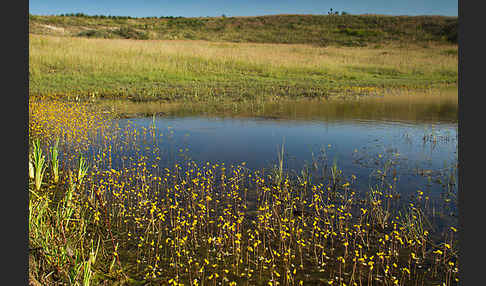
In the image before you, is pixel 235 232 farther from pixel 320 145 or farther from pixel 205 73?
pixel 205 73

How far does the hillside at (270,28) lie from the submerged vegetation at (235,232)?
46807mm

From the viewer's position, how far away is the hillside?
53688 mm

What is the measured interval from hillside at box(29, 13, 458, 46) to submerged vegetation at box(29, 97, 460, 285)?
154ft

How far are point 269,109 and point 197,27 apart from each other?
54.9 meters

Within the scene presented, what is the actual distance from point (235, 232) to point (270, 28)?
2623 inches

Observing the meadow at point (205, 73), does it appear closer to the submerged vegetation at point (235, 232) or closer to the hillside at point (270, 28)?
the submerged vegetation at point (235, 232)

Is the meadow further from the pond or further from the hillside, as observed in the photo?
the hillside

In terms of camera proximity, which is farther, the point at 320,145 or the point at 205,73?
the point at 205,73

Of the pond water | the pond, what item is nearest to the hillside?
the pond

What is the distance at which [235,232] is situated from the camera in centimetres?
548

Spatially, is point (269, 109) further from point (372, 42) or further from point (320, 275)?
point (372, 42)

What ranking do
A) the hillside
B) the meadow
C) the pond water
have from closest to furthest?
the pond water → the meadow → the hillside

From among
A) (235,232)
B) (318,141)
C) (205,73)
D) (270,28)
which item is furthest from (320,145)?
(270,28)

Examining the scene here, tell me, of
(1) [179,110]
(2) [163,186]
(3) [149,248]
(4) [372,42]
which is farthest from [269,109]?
(4) [372,42]
